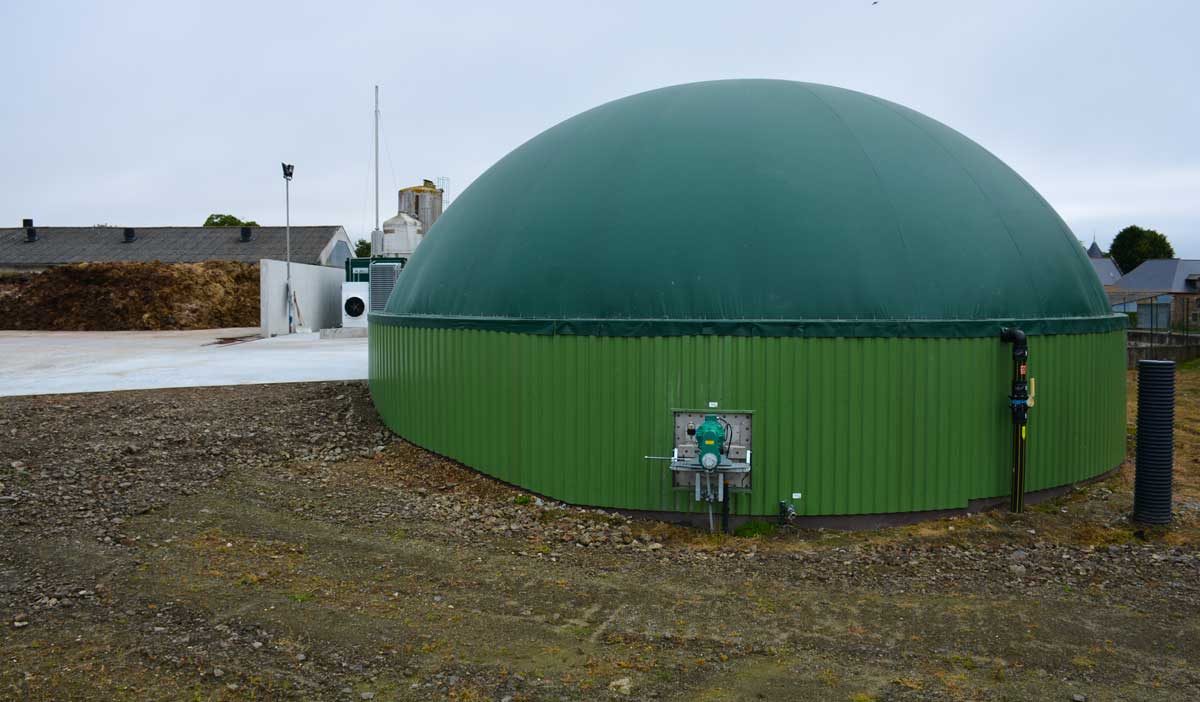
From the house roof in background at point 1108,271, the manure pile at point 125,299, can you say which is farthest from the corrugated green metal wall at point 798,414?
the house roof in background at point 1108,271

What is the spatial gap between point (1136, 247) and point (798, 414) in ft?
344

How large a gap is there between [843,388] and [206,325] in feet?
135

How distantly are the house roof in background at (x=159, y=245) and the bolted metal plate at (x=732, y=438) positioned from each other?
51.1m

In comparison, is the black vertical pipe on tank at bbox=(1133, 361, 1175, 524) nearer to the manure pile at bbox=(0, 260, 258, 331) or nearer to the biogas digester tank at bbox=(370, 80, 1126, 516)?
the biogas digester tank at bbox=(370, 80, 1126, 516)

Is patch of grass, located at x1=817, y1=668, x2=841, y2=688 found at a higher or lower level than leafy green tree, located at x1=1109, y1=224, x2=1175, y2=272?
lower

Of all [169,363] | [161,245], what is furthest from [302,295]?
[161,245]

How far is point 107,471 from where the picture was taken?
1102 cm

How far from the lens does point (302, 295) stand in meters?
34.6

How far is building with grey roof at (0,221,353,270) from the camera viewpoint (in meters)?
56.6

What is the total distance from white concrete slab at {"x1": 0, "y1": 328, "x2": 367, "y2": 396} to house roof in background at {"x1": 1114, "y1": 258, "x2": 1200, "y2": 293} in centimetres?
6737

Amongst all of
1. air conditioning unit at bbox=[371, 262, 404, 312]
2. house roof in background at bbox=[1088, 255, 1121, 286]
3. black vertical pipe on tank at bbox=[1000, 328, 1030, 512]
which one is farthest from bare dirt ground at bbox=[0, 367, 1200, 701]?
house roof in background at bbox=[1088, 255, 1121, 286]

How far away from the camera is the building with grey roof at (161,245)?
5656cm

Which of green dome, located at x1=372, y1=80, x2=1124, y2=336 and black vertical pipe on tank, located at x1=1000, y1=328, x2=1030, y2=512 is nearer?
green dome, located at x1=372, y1=80, x2=1124, y2=336

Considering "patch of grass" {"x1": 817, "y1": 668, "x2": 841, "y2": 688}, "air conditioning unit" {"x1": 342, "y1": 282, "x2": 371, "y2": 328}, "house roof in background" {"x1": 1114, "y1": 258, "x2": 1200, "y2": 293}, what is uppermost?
"house roof in background" {"x1": 1114, "y1": 258, "x2": 1200, "y2": 293}
